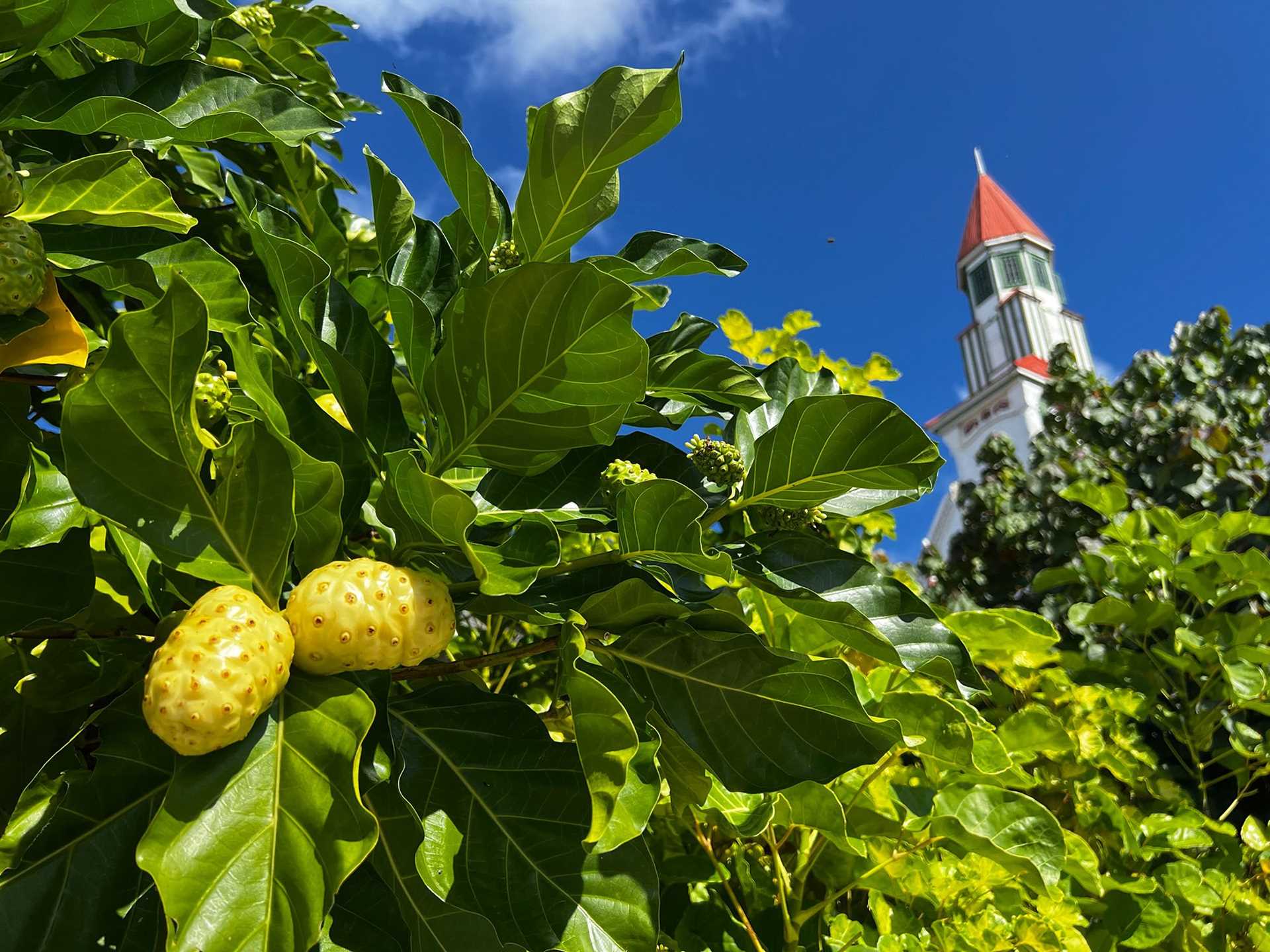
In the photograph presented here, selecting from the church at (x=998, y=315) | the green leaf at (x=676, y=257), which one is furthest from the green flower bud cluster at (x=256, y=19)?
the church at (x=998, y=315)

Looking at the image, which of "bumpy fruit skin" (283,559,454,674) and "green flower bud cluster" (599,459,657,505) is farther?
"green flower bud cluster" (599,459,657,505)

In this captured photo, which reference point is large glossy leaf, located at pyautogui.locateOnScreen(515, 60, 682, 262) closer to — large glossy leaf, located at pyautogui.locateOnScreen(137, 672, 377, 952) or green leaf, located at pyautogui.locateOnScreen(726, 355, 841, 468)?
green leaf, located at pyautogui.locateOnScreen(726, 355, 841, 468)

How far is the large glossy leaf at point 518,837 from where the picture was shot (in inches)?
27.7

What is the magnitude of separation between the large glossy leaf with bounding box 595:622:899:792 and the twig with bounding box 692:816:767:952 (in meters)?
0.52

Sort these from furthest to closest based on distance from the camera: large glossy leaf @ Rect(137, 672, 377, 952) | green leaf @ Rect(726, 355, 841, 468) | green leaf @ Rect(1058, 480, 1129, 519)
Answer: green leaf @ Rect(1058, 480, 1129, 519), green leaf @ Rect(726, 355, 841, 468), large glossy leaf @ Rect(137, 672, 377, 952)

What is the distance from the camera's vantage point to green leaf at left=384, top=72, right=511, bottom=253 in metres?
0.86

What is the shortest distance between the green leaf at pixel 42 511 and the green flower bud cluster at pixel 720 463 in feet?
2.03

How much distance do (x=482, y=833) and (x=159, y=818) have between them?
0.24m

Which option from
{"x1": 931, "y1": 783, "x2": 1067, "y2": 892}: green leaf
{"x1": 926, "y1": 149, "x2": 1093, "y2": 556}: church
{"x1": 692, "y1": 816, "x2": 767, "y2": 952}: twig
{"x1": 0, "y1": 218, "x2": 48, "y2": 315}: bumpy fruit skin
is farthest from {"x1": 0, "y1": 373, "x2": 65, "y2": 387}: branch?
{"x1": 926, "y1": 149, "x2": 1093, "y2": 556}: church

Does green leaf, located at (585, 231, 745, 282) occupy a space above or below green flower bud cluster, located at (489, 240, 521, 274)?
below

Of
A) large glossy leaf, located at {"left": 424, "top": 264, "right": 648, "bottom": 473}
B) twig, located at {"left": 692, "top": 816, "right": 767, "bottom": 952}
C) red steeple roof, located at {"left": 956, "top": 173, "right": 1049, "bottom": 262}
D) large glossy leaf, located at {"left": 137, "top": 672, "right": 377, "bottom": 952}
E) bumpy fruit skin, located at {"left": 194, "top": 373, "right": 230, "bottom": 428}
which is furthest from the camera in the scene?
red steeple roof, located at {"left": 956, "top": 173, "right": 1049, "bottom": 262}

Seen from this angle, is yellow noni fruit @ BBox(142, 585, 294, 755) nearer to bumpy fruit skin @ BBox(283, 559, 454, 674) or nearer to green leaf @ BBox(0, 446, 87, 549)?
bumpy fruit skin @ BBox(283, 559, 454, 674)

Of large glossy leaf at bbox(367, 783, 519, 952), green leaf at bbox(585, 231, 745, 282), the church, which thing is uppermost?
the church

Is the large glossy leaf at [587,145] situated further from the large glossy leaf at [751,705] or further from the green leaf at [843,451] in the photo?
the large glossy leaf at [751,705]
